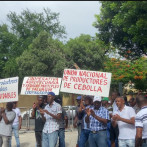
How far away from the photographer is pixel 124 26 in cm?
1073

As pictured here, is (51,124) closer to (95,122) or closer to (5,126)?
(95,122)

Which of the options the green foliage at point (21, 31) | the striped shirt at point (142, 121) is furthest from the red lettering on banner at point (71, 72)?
the green foliage at point (21, 31)

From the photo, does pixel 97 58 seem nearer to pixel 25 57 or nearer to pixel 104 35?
pixel 25 57

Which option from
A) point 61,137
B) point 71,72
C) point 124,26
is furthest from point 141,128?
point 124,26

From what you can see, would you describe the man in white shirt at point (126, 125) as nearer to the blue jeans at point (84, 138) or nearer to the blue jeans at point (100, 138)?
the blue jeans at point (100, 138)

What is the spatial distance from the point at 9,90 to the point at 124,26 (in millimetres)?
4819

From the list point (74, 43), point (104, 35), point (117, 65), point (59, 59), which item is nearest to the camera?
point (104, 35)

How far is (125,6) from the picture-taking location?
9562 mm

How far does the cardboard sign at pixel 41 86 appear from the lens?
8609mm

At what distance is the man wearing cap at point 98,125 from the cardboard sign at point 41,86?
6.83 feet

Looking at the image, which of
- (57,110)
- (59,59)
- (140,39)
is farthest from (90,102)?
(59,59)

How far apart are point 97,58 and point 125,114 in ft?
54.3

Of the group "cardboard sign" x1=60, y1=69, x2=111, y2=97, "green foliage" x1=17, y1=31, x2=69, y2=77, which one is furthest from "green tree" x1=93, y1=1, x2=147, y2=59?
"green foliage" x1=17, y1=31, x2=69, y2=77

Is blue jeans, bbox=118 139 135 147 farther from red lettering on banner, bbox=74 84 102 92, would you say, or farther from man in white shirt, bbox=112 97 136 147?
red lettering on banner, bbox=74 84 102 92
